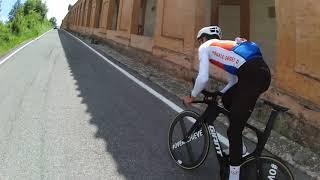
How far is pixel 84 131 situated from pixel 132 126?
0.87 m

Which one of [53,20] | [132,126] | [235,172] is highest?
[53,20]

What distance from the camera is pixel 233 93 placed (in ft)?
16.8

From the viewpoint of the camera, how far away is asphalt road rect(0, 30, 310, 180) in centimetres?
566

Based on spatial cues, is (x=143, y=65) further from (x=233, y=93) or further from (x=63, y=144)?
(x=233, y=93)

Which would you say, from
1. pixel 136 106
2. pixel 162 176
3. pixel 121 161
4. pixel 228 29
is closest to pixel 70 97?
pixel 136 106

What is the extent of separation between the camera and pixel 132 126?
7.69m

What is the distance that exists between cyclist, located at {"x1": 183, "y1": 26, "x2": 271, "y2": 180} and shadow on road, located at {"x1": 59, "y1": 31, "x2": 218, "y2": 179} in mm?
936

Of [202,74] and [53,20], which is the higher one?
[53,20]

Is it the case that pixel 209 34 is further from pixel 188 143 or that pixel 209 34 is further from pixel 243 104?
pixel 188 143

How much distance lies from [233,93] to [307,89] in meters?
2.12

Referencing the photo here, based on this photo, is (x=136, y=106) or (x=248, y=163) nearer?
(x=248, y=163)

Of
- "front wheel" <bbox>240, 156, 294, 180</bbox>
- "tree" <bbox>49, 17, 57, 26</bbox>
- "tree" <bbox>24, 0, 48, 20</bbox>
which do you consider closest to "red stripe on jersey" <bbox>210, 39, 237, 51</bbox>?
"front wheel" <bbox>240, 156, 294, 180</bbox>

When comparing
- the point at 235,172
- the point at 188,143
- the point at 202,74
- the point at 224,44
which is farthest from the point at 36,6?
the point at 235,172

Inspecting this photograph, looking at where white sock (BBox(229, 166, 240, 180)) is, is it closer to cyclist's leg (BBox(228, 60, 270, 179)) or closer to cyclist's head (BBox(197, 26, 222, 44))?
cyclist's leg (BBox(228, 60, 270, 179))
